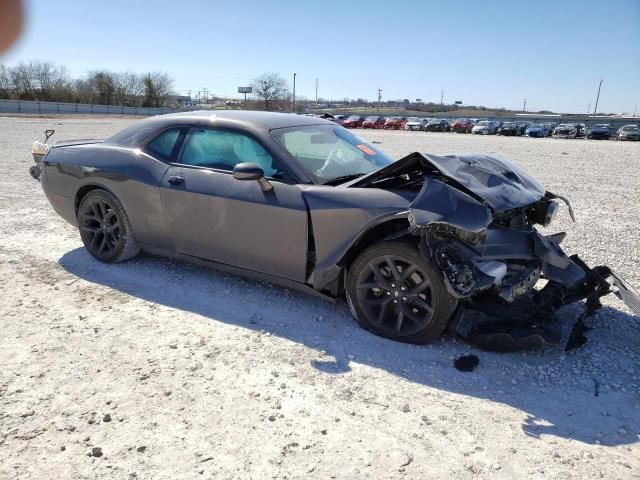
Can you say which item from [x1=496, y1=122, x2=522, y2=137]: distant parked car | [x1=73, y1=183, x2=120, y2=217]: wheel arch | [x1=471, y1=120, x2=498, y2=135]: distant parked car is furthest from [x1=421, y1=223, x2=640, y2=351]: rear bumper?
[x1=471, y1=120, x2=498, y2=135]: distant parked car

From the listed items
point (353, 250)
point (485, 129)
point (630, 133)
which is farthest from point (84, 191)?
point (485, 129)

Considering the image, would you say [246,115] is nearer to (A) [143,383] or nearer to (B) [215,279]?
(B) [215,279]

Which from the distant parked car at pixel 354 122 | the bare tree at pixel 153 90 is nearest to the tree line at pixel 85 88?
the bare tree at pixel 153 90

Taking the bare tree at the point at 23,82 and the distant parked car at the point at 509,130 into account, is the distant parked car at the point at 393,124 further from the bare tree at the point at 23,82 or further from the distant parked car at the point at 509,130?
the bare tree at the point at 23,82

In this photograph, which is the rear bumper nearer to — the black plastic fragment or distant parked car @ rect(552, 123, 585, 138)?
the black plastic fragment

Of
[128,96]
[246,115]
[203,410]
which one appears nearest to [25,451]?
[203,410]

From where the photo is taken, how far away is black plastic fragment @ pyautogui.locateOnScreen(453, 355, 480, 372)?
9.57 feet

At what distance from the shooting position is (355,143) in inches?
173

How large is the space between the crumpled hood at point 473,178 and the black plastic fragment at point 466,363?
0.97 meters

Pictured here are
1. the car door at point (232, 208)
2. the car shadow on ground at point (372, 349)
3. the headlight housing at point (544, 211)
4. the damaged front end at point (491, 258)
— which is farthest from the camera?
the headlight housing at point (544, 211)

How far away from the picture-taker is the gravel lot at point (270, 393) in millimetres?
2158

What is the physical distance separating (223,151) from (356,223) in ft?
4.77

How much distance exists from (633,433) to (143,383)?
2665mm

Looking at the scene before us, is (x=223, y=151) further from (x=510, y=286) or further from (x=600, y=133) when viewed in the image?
(x=600, y=133)
